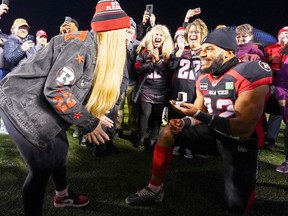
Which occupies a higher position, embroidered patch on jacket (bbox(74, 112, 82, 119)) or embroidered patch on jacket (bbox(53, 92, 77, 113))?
embroidered patch on jacket (bbox(53, 92, 77, 113))

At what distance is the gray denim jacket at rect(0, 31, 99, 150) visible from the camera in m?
1.76

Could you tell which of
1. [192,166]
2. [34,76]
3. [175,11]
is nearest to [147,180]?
[192,166]

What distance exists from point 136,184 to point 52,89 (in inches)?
78.3

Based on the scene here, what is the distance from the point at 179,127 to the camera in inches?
110

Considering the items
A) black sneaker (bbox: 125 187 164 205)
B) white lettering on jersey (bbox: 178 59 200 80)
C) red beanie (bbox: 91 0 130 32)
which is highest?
red beanie (bbox: 91 0 130 32)

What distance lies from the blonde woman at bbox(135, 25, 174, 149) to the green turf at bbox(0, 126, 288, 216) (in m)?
0.72

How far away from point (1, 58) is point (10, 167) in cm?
255

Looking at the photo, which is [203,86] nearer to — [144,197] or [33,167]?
[144,197]

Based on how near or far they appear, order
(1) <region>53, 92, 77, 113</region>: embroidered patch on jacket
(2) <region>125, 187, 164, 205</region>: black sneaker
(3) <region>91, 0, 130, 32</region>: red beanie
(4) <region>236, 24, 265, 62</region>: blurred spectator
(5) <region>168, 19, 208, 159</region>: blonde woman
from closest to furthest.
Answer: (1) <region>53, 92, 77, 113</region>: embroidered patch on jacket < (3) <region>91, 0, 130, 32</region>: red beanie < (2) <region>125, 187, 164, 205</region>: black sneaker < (5) <region>168, 19, 208, 159</region>: blonde woman < (4) <region>236, 24, 265, 62</region>: blurred spectator

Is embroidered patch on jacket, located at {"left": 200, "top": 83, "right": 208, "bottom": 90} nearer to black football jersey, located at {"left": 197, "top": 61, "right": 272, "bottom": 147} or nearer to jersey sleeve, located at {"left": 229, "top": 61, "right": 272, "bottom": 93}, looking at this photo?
black football jersey, located at {"left": 197, "top": 61, "right": 272, "bottom": 147}

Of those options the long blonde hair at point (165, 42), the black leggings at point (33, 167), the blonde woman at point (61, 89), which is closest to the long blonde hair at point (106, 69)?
the blonde woman at point (61, 89)

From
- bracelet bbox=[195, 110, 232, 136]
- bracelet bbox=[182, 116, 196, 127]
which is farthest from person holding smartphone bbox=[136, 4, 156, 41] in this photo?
bracelet bbox=[195, 110, 232, 136]

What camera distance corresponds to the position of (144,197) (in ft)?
9.37

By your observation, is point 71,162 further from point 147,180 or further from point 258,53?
point 258,53
